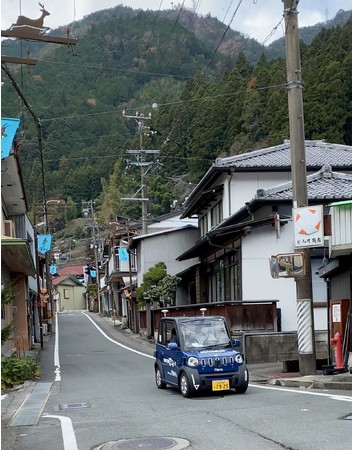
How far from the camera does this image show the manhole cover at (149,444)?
9094mm

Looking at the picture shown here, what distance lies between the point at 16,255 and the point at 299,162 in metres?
11.5

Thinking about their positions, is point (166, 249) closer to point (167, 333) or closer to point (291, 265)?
point (291, 265)

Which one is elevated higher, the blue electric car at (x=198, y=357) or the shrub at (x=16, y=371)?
the blue electric car at (x=198, y=357)

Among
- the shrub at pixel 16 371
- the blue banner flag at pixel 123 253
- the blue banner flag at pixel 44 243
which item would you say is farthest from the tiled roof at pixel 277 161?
the blue banner flag at pixel 123 253

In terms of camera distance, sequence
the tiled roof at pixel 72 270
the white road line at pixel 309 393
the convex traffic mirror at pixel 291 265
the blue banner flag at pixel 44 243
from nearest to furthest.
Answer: the white road line at pixel 309 393, the convex traffic mirror at pixel 291 265, the blue banner flag at pixel 44 243, the tiled roof at pixel 72 270

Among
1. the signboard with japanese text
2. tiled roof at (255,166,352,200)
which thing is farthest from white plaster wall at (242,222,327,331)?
the signboard with japanese text

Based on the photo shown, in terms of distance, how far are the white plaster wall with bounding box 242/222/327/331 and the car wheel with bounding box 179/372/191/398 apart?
1069 cm

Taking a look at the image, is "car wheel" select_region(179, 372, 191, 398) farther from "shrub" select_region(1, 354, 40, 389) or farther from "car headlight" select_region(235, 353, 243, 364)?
"shrub" select_region(1, 354, 40, 389)

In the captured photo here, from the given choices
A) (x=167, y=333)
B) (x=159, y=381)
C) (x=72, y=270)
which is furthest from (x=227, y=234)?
(x=72, y=270)

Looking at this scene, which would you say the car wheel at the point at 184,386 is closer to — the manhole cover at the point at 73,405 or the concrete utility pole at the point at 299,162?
the manhole cover at the point at 73,405

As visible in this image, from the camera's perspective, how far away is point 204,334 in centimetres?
1616

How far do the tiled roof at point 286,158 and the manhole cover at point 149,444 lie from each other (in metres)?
22.1

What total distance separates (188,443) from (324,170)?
1960cm

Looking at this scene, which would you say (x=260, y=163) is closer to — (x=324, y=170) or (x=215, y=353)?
(x=324, y=170)
